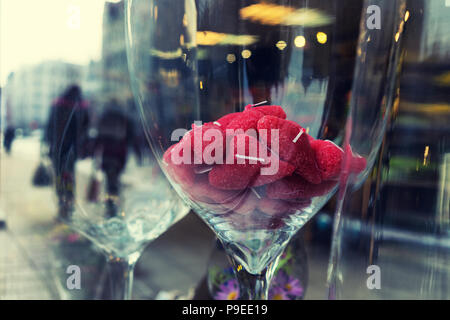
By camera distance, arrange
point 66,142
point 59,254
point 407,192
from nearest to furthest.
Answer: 1. point 407,192
2. point 66,142
3. point 59,254

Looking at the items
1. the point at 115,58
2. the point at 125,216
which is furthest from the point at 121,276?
the point at 115,58

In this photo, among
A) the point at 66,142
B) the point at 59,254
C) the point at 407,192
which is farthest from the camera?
the point at 59,254

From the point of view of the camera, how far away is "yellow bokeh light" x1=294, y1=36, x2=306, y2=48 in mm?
177

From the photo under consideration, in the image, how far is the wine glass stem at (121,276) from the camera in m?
0.27

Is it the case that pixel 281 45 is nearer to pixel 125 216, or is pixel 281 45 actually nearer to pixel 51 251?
pixel 125 216

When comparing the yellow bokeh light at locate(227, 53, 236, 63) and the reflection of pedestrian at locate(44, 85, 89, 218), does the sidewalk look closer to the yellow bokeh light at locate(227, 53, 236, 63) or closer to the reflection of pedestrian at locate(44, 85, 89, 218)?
the reflection of pedestrian at locate(44, 85, 89, 218)

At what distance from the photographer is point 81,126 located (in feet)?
0.93

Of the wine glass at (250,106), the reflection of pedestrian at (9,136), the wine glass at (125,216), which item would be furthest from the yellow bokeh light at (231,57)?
the reflection of pedestrian at (9,136)

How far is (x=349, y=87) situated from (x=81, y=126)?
0.18 meters

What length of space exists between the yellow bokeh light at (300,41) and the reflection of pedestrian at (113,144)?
0.49 feet

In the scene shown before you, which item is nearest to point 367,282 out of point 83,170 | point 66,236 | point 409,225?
point 409,225

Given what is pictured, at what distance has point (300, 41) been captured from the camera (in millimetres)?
177

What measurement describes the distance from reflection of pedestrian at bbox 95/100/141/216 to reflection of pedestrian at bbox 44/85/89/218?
0.01m

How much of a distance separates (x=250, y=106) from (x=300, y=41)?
0.03m
